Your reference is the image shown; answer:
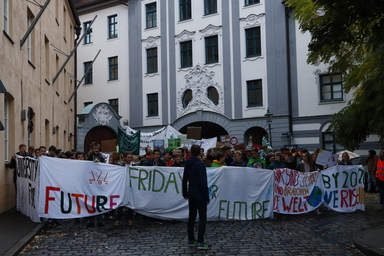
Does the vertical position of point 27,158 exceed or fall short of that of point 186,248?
it exceeds it

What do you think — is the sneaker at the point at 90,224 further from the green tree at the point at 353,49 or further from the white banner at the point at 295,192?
the green tree at the point at 353,49

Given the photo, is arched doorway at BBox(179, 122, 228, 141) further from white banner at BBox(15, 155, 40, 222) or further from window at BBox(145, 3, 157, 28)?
white banner at BBox(15, 155, 40, 222)

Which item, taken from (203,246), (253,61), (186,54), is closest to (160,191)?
(203,246)

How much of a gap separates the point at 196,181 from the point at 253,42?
81.4ft

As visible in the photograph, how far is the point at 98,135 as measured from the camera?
3291 centimetres

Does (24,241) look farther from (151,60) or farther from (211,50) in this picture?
(151,60)

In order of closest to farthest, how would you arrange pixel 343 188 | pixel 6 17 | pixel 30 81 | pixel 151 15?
pixel 6 17 → pixel 343 188 → pixel 30 81 → pixel 151 15

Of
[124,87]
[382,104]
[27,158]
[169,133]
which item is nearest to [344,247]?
[382,104]

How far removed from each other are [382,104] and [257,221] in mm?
4786

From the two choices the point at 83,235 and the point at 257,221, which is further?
the point at 257,221

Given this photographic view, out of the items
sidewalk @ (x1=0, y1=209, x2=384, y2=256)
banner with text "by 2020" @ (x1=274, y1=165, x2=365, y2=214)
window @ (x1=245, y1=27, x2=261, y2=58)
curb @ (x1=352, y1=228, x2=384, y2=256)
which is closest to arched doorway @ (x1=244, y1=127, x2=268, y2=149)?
window @ (x1=245, y1=27, x2=261, y2=58)

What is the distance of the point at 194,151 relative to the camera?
28.9ft

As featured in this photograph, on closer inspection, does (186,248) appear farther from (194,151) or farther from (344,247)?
(344,247)

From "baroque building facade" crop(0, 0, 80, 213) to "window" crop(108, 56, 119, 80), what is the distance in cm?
1177
